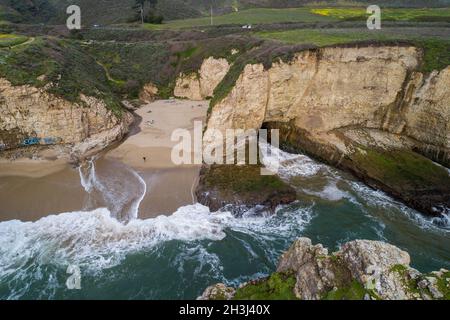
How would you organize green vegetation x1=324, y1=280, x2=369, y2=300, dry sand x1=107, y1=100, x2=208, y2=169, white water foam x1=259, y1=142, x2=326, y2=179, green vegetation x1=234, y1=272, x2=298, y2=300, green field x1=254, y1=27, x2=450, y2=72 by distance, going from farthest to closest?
dry sand x1=107, y1=100, x2=208, y2=169 → white water foam x1=259, y1=142, x2=326, y2=179 → green field x1=254, y1=27, x2=450, y2=72 → green vegetation x1=234, y1=272, x2=298, y2=300 → green vegetation x1=324, y1=280, x2=369, y2=300

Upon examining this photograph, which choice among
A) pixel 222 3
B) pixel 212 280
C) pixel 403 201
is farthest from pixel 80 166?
pixel 222 3

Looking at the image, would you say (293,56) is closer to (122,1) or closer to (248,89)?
(248,89)

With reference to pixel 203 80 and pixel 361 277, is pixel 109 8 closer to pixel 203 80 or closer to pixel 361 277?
pixel 203 80

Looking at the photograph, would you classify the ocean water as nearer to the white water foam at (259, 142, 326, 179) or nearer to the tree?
the white water foam at (259, 142, 326, 179)

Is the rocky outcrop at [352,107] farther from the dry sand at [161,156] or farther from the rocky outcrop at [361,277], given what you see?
the rocky outcrop at [361,277]

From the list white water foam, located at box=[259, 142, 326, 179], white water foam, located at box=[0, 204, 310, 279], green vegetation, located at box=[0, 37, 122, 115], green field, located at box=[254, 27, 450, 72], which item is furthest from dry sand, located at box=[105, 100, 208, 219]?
green field, located at box=[254, 27, 450, 72]
